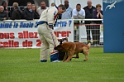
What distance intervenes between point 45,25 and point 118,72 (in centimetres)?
469

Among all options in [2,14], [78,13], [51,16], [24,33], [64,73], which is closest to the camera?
[64,73]

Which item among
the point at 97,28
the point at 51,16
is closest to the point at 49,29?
the point at 51,16

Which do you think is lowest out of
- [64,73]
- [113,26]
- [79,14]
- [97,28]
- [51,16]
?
[64,73]

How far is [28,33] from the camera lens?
92.7 feet

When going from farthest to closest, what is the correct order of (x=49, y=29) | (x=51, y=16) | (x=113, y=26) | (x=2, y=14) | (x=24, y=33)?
(x=2, y=14), (x=24, y=33), (x=113, y=26), (x=49, y=29), (x=51, y=16)

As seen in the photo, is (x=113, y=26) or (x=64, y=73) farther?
(x=113, y=26)

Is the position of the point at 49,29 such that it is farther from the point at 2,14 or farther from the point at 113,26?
the point at 2,14

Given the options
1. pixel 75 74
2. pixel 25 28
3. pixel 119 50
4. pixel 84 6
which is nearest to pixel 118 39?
pixel 119 50

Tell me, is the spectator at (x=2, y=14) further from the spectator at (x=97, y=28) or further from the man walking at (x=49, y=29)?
the man walking at (x=49, y=29)

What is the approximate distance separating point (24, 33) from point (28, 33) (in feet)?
0.63

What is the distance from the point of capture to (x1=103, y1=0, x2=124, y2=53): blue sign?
23.6 m

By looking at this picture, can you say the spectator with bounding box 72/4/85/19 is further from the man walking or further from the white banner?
the man walking

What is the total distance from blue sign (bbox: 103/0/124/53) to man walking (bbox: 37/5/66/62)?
5.60 m

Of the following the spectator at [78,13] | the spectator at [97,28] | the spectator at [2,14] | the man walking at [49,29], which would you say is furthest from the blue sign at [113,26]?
the spectator at [2,14]
